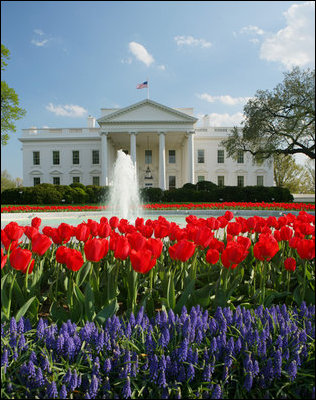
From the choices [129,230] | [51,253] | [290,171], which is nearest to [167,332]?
[129,230]

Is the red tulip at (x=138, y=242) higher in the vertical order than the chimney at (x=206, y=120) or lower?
lower

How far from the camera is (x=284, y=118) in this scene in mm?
23281

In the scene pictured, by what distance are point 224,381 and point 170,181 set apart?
41.7 m

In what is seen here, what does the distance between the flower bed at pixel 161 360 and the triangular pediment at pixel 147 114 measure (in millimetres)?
35463

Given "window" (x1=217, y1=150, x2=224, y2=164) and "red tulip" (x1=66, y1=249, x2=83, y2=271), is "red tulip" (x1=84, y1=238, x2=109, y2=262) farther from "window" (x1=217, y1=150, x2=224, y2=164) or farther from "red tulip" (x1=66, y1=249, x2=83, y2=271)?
"window" (x1=217, y1=150, x2=224, y2=164)

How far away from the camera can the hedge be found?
2441 centimetres

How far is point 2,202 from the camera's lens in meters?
24.6

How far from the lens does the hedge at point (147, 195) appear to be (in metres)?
24.4

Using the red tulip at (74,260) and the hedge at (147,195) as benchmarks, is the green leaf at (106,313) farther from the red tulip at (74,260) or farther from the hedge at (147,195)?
the hedge at (147,195)

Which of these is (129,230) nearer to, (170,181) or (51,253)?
(51,253)

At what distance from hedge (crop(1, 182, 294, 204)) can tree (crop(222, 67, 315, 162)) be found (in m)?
3.25

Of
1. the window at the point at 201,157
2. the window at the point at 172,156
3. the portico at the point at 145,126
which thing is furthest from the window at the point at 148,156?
the window at the point at 201,157

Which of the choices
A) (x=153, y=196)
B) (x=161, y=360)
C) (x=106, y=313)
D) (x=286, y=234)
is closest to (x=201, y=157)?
(x=153, y=196)

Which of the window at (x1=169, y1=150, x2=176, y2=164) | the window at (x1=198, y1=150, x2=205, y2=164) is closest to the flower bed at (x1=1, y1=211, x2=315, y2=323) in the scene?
the window at (x1=198, y1=150, x2=205, y2=164)
